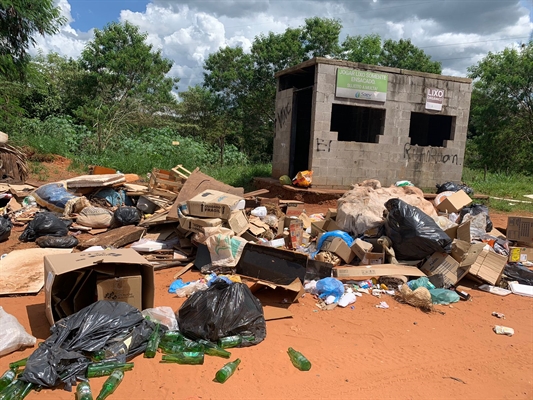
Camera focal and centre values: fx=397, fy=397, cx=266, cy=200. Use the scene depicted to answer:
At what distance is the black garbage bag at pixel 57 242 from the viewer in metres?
5.59

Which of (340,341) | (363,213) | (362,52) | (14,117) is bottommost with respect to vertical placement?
(340,341)

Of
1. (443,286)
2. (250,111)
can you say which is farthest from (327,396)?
A: (250,111)

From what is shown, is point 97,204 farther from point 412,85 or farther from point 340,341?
point 412,85

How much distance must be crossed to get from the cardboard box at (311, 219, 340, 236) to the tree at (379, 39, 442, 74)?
19317mm

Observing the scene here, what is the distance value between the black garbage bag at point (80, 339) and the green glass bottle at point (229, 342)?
570mm

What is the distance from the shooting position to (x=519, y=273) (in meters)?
5.26

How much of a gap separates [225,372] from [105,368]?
83cm

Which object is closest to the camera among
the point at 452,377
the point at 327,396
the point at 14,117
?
the point at 327,396

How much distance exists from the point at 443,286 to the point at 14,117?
14463 millimetres

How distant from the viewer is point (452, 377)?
3.00 m

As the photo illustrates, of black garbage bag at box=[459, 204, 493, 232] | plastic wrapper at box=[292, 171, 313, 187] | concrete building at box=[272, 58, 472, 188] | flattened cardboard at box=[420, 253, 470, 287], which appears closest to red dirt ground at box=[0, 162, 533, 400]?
flattened cardboard at box=[420, 253, 470, 287]

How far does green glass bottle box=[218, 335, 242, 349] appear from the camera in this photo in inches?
124

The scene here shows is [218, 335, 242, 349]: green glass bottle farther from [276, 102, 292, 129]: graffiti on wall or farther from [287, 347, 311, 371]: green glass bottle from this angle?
[276, 102, 292, 129]: graffiti on wall

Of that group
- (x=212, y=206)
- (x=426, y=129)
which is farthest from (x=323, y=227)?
(x=426, y=129)
